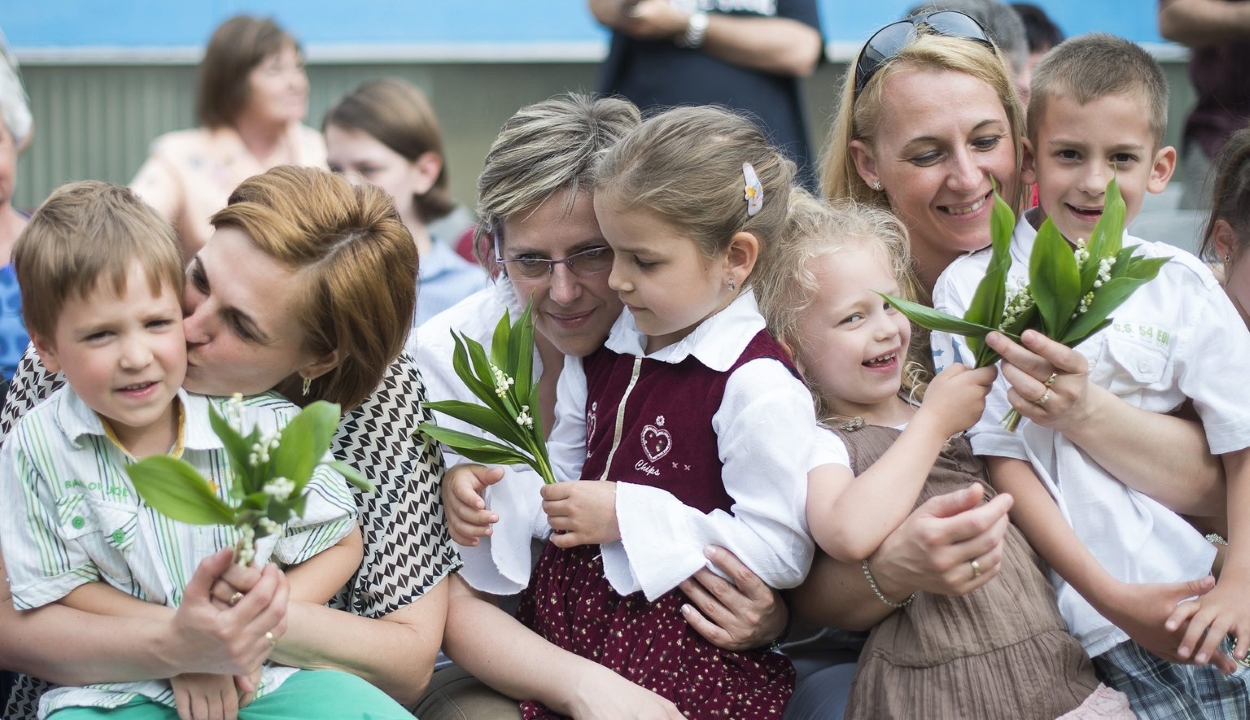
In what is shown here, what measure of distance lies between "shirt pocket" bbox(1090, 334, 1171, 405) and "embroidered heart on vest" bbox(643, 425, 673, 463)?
82 centimetres

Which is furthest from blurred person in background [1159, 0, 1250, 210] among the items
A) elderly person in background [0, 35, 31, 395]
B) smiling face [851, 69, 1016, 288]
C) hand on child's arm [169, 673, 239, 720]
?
elderly person in background [0, 35, 31, 395]

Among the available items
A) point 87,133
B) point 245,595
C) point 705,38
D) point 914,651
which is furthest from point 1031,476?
point 87,133

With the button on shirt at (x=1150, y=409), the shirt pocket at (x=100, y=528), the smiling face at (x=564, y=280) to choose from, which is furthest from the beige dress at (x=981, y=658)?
the shirt pocket at (x=100, y=528)

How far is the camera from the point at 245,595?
1.89 m

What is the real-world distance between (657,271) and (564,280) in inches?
10.2

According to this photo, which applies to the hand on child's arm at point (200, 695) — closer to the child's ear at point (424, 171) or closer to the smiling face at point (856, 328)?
the smiling face at point (856, 328)

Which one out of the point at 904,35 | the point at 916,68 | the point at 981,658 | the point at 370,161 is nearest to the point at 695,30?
the point at 904,35

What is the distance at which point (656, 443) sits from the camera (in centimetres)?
238

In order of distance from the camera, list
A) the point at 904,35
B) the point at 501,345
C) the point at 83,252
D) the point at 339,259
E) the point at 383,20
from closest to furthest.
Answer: the point at 83,252
the point at 339,259
the point at 501,345
the point at 904,35
the point at 383,20

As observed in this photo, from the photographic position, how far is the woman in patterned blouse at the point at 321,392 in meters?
2.06

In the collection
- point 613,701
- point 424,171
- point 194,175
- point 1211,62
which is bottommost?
point 194,175

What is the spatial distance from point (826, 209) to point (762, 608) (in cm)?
85

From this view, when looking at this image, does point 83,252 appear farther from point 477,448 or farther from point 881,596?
point 881,596

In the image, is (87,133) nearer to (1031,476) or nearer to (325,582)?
(325,582)
